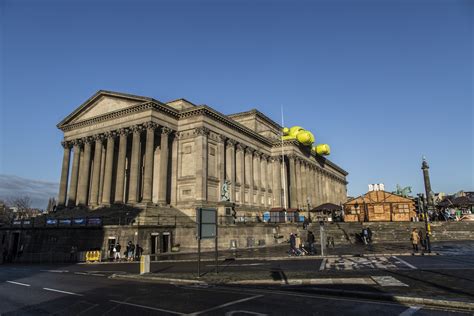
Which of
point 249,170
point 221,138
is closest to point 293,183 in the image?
point 249,170

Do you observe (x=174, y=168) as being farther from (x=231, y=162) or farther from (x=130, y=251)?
(x=130, y=251)

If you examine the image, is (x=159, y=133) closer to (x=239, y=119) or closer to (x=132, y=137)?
(x=132, y=137)

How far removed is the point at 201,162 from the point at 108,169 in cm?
1252

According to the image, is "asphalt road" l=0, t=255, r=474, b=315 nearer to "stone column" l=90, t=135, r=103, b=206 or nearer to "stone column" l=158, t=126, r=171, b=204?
"stone column" l=158, t=126, r=171, b=204

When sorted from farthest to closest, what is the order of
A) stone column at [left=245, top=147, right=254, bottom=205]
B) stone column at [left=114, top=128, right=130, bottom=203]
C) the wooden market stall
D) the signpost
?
stone column at [left=245, top=147, right=254, bottom=205] < the wooden market stall < stone column at [left=114, top=128, right=130, bottom=203] < the signpost

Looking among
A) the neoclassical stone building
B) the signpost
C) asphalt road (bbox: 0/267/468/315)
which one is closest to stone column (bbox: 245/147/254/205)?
the neoclassical stone building

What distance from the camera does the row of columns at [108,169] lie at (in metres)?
40.1

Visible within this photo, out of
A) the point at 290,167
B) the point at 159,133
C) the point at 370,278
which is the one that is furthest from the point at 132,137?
the point at 370,278

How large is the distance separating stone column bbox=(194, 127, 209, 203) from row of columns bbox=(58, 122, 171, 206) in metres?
4.04

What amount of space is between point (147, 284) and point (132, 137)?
33.3 metres

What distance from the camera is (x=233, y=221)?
38.0 meters

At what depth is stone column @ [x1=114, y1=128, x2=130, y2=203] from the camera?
40.7 m

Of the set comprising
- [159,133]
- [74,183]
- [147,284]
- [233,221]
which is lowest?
[147,284]

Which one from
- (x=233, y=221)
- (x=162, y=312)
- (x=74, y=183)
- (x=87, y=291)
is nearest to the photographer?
(x=162, y=312)
